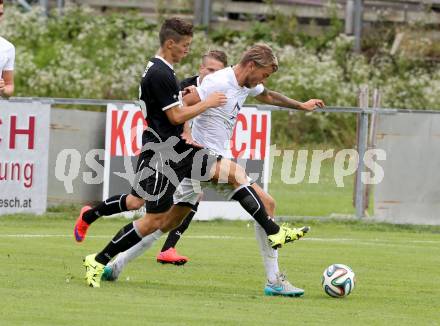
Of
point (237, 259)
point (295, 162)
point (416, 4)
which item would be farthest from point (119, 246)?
point (416, 4)

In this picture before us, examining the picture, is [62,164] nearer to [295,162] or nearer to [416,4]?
[295,162]

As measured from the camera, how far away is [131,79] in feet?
86.0

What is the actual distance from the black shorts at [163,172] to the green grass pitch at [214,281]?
71 centimetres

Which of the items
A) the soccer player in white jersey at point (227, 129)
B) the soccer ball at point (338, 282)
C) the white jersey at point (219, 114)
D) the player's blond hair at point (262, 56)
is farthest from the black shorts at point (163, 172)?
the soccer ball at point (338, 282)

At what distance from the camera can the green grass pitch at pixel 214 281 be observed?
867 centimetres

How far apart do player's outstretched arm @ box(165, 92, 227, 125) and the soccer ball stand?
1618 millimetres

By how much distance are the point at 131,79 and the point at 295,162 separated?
7.02 m

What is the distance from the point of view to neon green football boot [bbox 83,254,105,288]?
32.8ft

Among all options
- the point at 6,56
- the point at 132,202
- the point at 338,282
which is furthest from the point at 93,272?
the point at 6,56

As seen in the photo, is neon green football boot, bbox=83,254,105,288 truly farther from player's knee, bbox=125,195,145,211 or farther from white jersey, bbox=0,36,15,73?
white jersey, bbox=0,36,15,73

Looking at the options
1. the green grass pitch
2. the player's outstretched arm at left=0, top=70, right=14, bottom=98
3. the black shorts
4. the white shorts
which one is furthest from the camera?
the player's outstretched arm at left=0, top=70, right=14, bottom=98

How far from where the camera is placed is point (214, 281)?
10875 mm

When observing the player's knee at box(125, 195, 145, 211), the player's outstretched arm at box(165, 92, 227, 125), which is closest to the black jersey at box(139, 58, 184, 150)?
the player's outstretched arm at box(165, 92, 227, 125)

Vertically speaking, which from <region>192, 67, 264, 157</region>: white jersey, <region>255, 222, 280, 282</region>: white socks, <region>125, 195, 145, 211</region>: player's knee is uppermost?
<region>192, 67, 264, 157</region>: white jersey
